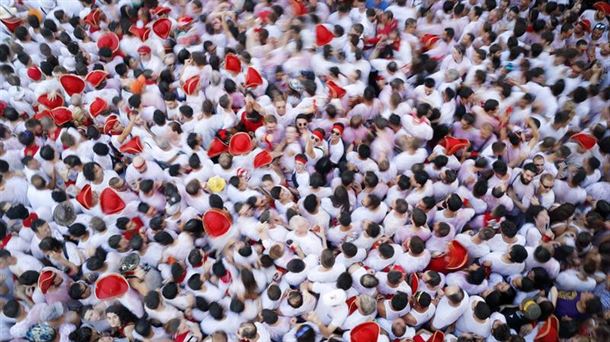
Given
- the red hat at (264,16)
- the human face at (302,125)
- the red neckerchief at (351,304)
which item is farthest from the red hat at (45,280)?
the red hat at (264,16)

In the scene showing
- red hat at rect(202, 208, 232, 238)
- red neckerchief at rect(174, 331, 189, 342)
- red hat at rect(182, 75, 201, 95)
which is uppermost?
red hat at rect(182, 75, 201, 95)

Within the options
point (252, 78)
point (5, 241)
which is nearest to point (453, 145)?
point (252, 78)

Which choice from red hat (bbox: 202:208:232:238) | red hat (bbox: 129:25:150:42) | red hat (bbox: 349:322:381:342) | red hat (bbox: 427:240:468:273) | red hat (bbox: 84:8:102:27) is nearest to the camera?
red hat (bbox: 349:322:381:342)

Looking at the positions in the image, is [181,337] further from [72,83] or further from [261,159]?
[72,83]

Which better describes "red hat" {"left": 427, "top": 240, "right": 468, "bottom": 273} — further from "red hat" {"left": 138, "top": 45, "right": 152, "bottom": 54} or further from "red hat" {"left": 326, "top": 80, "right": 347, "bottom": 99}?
"red hat" {"left": 138, "top": 45, "right": 152, "bottom": 54}

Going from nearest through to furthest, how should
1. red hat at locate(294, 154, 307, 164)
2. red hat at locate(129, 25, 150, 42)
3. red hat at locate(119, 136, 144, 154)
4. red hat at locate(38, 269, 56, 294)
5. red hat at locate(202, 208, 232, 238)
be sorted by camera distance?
1. red hat at locate(38, 269, 56, 294)
2. red hat at locate(202, 208, 232, 238)
3. red hat at locate(294, 154, 307, 164)
4. red hat at locate(119, 136, 144, 154)
5. red hat at locate(129, 25, 150, 42)

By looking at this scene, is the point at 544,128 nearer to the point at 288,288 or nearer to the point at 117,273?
the point at 288,288

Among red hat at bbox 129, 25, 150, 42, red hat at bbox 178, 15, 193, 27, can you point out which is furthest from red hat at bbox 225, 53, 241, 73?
red hat at bbox 129, 25, 150, 42

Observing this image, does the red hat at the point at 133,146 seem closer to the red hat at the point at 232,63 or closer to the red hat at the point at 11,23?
the red hat at the point at 232,63
